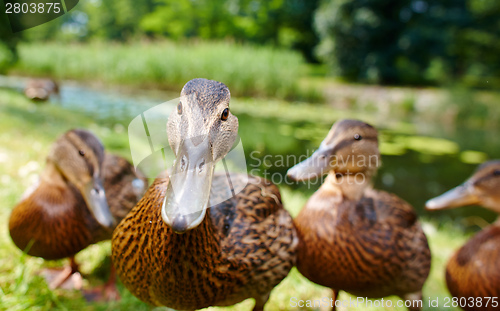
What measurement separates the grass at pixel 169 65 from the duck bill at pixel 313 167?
14.4 feet

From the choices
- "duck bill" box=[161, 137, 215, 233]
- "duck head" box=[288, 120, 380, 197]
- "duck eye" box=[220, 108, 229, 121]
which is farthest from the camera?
"duck head" box=[288, 120, 380, 197]

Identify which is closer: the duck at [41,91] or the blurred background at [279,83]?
the blurred background at [279,83]

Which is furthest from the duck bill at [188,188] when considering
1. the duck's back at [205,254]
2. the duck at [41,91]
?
the duck at [41,91]

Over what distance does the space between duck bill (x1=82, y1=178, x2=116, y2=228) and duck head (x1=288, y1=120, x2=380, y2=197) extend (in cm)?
96

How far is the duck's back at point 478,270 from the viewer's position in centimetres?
193

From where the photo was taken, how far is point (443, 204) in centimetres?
233

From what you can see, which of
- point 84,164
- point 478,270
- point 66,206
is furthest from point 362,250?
point 66,206

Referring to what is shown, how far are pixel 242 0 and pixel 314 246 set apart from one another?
33.1 ft

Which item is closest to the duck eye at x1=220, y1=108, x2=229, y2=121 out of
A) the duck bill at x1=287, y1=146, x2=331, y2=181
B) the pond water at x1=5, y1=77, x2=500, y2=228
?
the duck bill at x1=287, y1=146, x2=331, y2=181

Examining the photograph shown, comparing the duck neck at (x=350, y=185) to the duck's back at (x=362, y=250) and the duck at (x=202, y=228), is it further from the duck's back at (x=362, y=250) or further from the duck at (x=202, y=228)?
the duck at (x=202, y=228)

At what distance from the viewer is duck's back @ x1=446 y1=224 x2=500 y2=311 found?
76.1 inches

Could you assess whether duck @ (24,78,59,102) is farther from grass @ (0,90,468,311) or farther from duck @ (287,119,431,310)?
duck @ (287,119,431,310)

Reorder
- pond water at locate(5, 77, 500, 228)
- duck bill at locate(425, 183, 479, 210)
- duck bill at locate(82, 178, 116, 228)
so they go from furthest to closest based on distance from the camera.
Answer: pond water at locate(5, 77, 500, 228) < duck bill at locate(425, 183, 479, 210) < duck bill at locate(82, 178, 116, 228)

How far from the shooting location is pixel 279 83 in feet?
30.8
